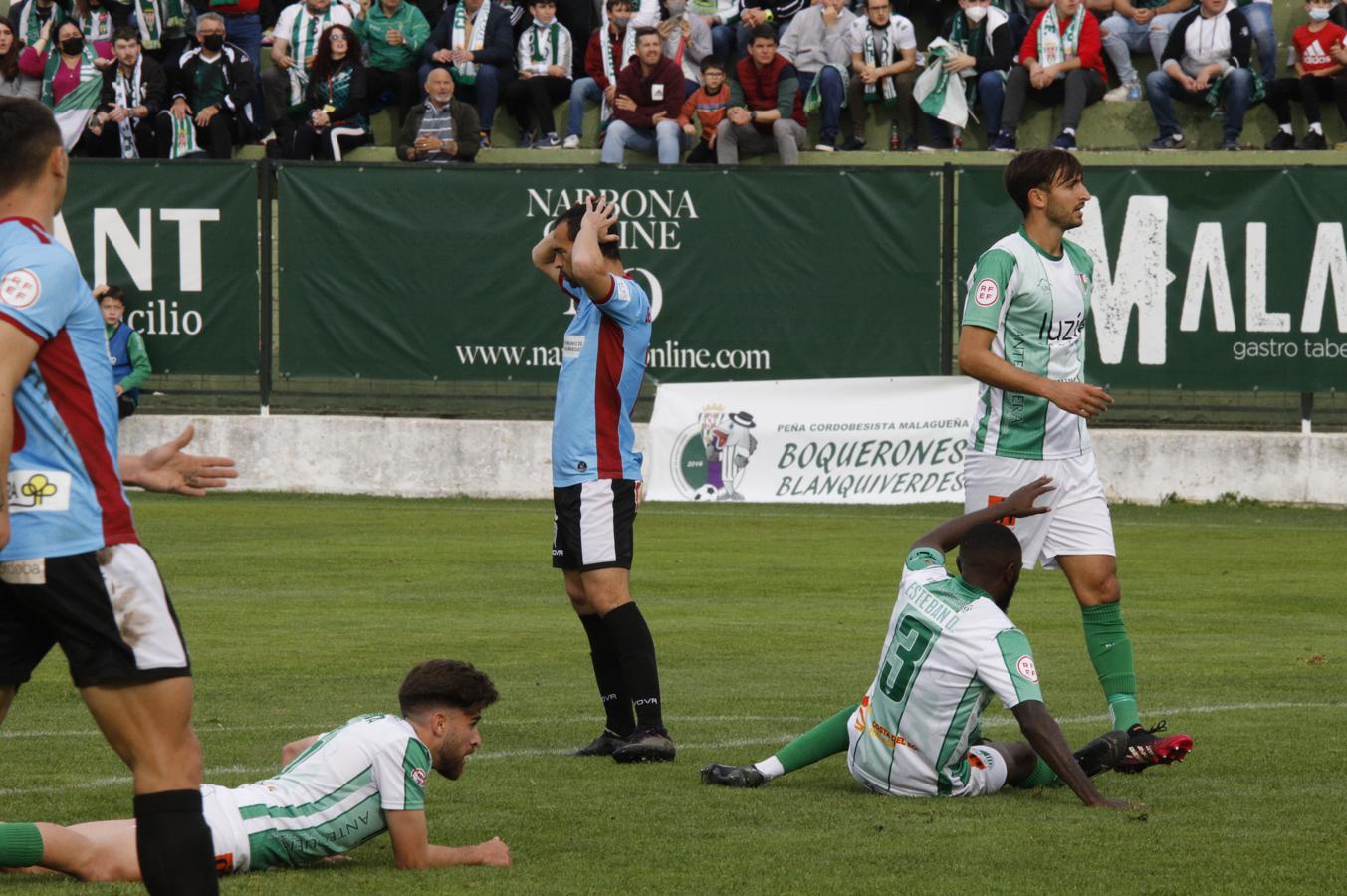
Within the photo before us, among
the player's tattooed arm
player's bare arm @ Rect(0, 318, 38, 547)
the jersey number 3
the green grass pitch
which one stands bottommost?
the green grass pitch

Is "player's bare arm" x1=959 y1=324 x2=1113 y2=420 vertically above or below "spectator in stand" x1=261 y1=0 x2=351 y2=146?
below

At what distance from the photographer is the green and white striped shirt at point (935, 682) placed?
21.5 ft

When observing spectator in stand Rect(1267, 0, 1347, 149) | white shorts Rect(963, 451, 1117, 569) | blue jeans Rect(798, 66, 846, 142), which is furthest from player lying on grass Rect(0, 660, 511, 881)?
spectator in stand Rect(1267, 0, 1347, 149)

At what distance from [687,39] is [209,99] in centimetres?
529

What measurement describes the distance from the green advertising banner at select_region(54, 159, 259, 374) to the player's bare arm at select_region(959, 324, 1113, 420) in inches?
523

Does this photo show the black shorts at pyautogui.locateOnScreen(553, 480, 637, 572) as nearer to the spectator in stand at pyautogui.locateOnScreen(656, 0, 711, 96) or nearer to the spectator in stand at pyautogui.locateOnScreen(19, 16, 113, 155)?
the spectator in stand at pyautogui.locateOnScreen(656, 0, 711, 96)

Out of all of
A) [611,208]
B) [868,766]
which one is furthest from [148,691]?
[611,208]

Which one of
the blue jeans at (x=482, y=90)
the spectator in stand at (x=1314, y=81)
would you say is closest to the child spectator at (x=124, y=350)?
the blue jeans at (x=482, y=90)

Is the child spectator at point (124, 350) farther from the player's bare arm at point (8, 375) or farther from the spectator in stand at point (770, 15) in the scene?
the player's bare arm at point (8, 375)

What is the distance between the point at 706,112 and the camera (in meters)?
21.4

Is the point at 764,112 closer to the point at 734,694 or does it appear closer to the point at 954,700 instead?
the point at 734,694

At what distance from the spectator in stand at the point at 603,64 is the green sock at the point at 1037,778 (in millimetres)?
15778

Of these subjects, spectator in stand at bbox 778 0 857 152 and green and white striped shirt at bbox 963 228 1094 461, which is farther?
spectator in stand at bbox 778 0 857 152

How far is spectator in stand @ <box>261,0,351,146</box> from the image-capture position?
2264cm
